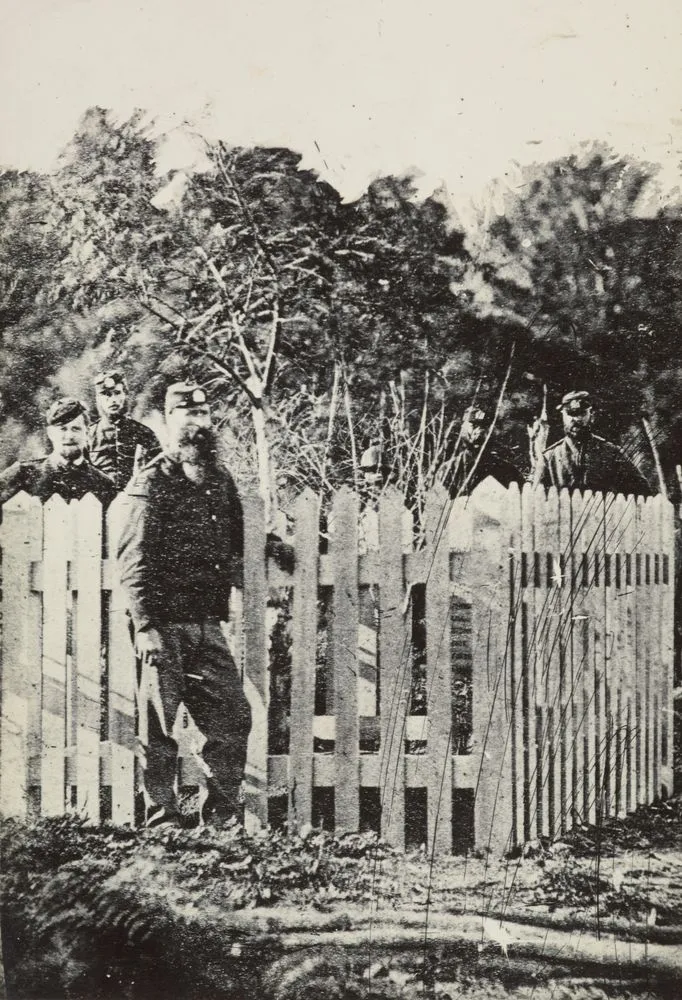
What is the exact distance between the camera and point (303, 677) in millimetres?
2836

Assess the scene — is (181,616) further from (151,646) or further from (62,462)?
(62,462)

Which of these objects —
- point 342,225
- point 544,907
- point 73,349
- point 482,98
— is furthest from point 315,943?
point 482,98

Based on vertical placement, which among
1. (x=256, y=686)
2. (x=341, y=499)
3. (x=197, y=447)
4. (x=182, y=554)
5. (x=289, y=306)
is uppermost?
(x=289, y=306)

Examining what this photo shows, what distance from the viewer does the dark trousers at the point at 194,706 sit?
2.88 m

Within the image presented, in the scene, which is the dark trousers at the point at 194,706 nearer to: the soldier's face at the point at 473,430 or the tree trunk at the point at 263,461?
the tree trunk at the point at 263,461

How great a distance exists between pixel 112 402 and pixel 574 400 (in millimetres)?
1972

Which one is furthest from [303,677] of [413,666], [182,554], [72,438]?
[72,438]

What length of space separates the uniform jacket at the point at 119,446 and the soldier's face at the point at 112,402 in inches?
1.5

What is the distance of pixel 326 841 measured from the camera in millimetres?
2834

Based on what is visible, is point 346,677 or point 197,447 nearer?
point 346,677

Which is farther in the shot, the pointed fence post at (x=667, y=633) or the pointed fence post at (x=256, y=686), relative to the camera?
the pointed fence post at (x=667, y=633)

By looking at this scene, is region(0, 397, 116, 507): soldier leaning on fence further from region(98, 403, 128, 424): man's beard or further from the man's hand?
the man's hand

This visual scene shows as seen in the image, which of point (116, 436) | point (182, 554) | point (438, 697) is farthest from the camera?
point (116, 436)

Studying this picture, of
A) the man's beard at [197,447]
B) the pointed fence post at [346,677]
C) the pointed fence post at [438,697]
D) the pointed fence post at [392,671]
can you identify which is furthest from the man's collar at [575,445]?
the man's beard at [197,447]
